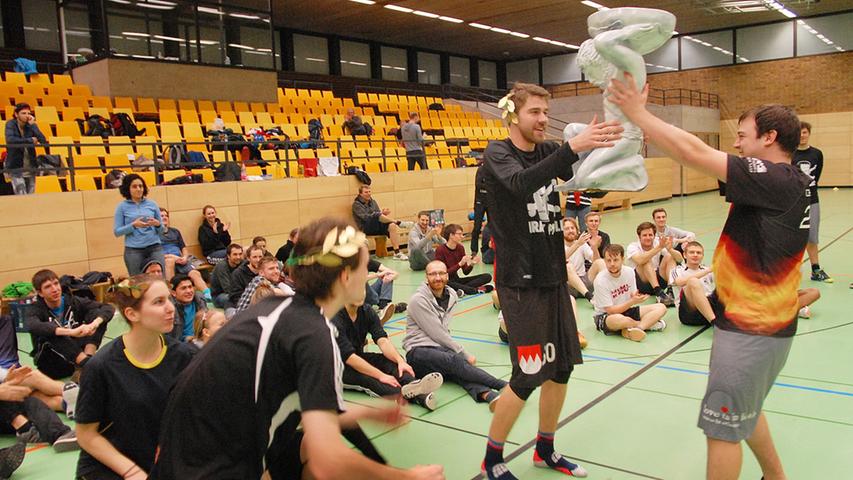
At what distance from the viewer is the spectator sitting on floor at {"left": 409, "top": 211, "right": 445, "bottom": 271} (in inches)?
450

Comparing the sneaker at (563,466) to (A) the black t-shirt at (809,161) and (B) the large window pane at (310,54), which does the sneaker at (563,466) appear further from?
(B) the large window pane at (310,54)

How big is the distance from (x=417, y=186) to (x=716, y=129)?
20106 mm

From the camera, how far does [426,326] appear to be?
5559 mm

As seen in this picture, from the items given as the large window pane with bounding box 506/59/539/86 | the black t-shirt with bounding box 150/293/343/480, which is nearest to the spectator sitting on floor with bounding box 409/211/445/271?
the black t-shirt with bounding box 150/293/343/480

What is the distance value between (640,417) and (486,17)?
22.5m

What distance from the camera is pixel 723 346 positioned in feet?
9.02

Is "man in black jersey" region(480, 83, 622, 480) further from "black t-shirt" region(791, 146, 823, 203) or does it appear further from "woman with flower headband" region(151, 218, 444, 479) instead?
"black t-shirt" region(791, 146, 823, 203)

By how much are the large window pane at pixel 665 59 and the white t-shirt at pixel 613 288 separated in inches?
1034

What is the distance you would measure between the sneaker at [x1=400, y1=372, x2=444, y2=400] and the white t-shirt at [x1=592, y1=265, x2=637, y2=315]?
8.80 ft

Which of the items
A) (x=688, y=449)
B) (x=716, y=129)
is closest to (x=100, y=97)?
(x=688, y=449)

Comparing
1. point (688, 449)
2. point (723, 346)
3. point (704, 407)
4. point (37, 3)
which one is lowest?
point (688, 449)

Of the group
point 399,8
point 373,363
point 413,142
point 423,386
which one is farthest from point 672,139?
point 399,8

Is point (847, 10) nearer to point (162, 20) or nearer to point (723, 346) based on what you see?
point (162, 20)

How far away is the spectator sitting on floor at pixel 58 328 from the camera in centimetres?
596
